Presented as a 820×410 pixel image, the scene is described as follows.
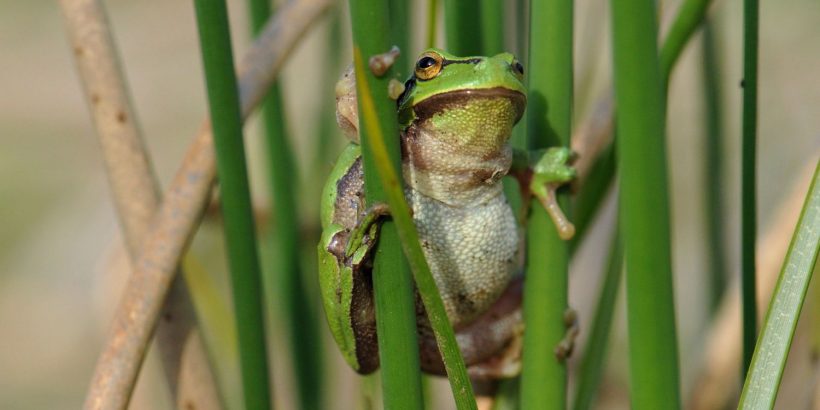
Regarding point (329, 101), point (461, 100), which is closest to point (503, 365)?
point (461, 100)

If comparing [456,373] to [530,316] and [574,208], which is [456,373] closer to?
[530,316]

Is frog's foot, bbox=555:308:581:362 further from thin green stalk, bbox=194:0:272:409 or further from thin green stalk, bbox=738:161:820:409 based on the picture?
thin green stalk, bbox=194:0:272:409

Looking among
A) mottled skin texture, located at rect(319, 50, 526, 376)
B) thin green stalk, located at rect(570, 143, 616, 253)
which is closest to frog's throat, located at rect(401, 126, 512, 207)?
mottled skin texture, located at rect(319, 50, 526, 376)

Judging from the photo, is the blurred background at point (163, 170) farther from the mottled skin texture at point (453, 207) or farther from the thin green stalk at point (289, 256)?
the mottled skin texture at point (453, 207)

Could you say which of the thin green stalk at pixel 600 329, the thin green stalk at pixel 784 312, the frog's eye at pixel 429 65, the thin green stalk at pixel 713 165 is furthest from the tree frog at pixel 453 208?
the thin green stalk at pixel 713 165

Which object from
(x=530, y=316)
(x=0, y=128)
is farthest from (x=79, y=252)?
(x=530, y=316)

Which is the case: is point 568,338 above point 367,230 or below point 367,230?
below

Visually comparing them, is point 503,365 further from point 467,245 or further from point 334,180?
point 334,180

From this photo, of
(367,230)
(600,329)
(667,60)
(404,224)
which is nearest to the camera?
(404,224)
